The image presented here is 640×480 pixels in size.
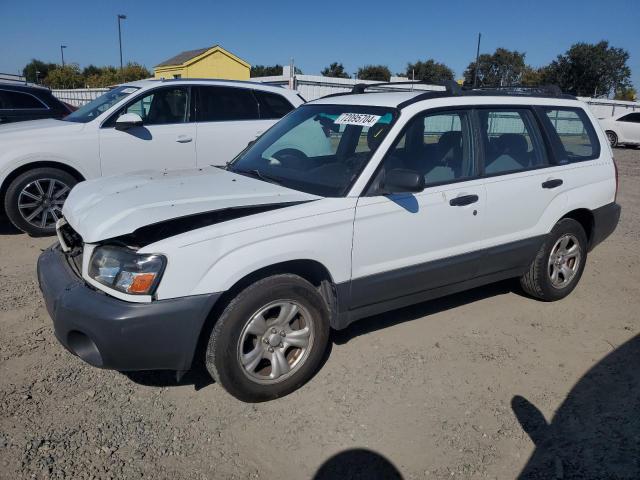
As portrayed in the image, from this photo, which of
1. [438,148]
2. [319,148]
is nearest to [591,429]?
[438,148]

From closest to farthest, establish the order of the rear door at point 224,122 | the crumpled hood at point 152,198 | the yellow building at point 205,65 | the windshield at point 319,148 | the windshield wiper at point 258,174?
1. the crumpled hood at point 152,198
2. the windshield at point 319,148
3. the windshield wiper at point 258,174
4. the rear door at point 224,122
5. the yellow building at point 205,65

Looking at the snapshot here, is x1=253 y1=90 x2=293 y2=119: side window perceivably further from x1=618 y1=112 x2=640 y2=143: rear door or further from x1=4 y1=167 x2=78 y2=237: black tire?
x1=618 y1=112 x2=640 y2=143: rear door

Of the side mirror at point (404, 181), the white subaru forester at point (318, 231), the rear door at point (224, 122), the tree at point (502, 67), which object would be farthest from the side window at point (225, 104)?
the tree at point (502, 67)

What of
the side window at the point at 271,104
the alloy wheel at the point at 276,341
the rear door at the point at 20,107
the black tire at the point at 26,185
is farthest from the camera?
the rear door at the point at 20,107

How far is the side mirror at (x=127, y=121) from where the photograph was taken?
6.14m

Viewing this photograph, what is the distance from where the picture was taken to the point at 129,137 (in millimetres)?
6406

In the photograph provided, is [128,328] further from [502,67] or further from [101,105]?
[502,67]

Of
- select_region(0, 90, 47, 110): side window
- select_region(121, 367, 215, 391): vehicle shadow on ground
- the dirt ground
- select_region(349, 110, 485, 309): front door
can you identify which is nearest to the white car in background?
the dirt ground

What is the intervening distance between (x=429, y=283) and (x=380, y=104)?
4.40 ft

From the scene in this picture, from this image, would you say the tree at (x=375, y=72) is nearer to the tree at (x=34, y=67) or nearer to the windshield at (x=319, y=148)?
the tree at (x=34, y=67)

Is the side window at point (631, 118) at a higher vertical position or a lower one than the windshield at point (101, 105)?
higher

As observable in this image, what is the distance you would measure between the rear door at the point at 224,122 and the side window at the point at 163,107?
0.19 m

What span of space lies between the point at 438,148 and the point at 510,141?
0.74 metres

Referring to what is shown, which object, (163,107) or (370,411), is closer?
(370,411)
